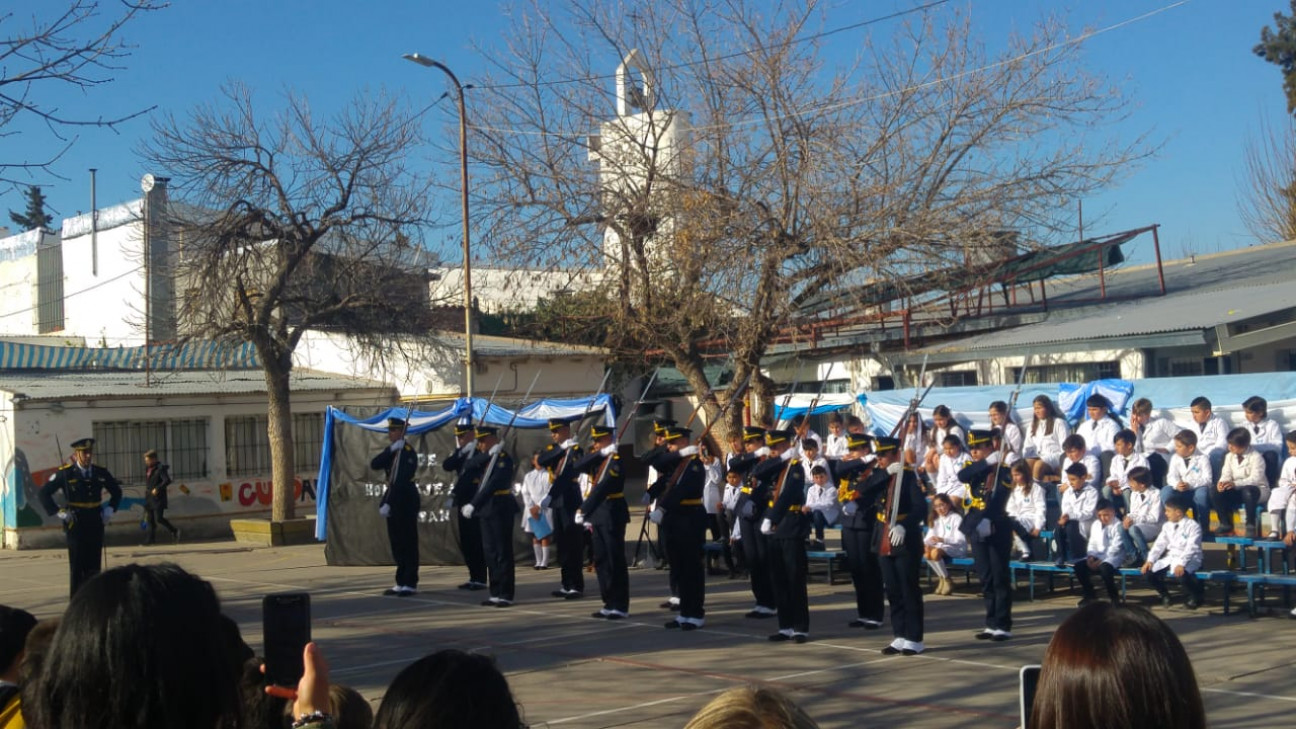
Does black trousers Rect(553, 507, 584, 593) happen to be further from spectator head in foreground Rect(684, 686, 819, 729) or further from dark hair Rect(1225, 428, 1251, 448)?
spectator head in foreground Rect(684, 686, 819, 729)

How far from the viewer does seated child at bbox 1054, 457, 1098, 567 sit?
1269 centimetres

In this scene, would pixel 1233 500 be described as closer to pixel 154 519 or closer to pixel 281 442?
pixel 281 442

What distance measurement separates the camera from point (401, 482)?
1512 centimetres

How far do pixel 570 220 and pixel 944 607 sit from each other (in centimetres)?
1017

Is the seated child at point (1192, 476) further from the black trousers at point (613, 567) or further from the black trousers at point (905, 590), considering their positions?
the black trousers at point (613, 567)

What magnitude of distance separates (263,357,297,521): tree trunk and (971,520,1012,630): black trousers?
14427 mm

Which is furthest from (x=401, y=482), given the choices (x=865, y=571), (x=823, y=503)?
(x=865, y=571)

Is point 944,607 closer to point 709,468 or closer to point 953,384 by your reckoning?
point 709,468

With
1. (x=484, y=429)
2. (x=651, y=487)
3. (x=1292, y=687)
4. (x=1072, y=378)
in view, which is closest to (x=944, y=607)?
(x=651, y=487)

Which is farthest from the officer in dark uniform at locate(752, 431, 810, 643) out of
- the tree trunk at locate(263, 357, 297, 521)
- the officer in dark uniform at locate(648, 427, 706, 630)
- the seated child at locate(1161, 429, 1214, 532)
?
the tree trunk at locate(263, 357, 297, 521)

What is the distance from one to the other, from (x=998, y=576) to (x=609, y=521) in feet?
13.1

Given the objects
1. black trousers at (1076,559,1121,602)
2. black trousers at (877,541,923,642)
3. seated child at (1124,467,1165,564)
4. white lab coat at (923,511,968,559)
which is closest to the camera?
black trousers at (877,541,923,642)

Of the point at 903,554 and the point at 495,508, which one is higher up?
the point at 495,508

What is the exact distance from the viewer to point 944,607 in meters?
12.9
